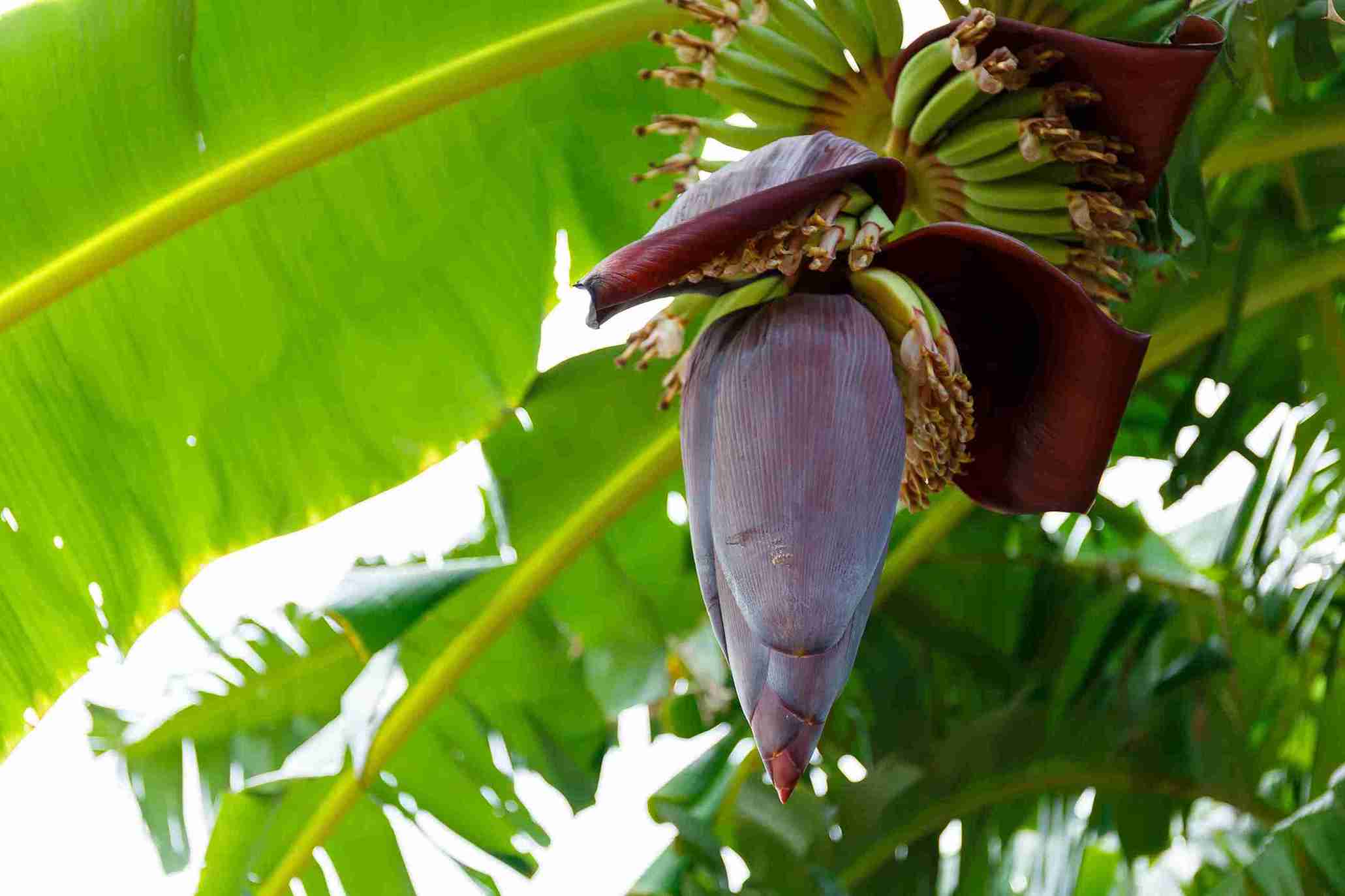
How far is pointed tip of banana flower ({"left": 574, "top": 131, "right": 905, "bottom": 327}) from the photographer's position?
0.61 m

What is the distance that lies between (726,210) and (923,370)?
150mm

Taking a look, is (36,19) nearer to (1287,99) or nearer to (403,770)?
(403,770)

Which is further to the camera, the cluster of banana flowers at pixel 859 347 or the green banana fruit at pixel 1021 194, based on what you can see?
the green banana fruit at pixel 1021 194

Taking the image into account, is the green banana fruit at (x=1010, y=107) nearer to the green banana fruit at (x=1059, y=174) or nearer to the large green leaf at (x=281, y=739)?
the green banana fruit at (x=1059, y=174)

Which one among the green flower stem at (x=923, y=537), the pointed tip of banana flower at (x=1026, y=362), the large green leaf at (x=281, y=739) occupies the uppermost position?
the pointed tip of banana flower at (x=1026, y=362)

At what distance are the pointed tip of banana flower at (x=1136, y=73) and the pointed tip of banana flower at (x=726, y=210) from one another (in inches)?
5.4

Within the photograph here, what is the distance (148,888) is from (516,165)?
31.6 inches

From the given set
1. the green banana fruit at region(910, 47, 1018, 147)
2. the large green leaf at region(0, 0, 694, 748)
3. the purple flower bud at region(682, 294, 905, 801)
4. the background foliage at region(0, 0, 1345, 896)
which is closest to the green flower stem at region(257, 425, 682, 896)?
the background foliage at region(0, 0, 1345, 896)

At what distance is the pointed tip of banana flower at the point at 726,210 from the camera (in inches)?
24.0

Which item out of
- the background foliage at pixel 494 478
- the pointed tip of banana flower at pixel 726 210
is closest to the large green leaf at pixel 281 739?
the background foliage at pixel 494 478

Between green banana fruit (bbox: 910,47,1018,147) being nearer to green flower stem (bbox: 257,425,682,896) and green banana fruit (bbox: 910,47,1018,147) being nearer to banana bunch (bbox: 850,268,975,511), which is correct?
banana bunch (bbox: 850,268,975,511)

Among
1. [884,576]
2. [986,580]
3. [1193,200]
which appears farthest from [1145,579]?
[1193,200]

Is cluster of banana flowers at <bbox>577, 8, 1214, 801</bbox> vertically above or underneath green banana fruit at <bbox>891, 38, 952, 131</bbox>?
underneath

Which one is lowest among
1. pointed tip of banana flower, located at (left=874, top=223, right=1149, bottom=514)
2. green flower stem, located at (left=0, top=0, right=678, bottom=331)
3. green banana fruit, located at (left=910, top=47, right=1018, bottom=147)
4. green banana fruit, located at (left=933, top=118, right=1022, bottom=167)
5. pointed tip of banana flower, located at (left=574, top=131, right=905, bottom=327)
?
pointed tip of banana flower, located at (left=874, top=223, right=1149, bottom=514)
